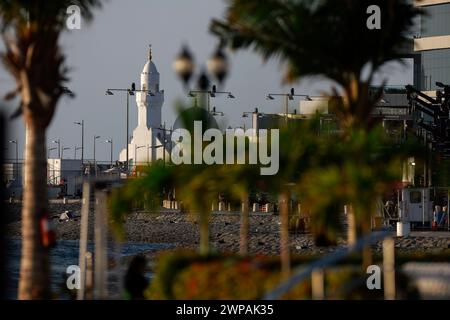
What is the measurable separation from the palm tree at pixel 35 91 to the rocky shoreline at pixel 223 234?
115ft

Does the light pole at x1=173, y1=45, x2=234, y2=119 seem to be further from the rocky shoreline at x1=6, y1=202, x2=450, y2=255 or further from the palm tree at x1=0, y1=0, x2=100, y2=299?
the rocky shoreline at x1=6, y1=202, x2=450, y2=255

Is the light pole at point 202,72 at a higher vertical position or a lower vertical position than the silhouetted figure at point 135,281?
higher

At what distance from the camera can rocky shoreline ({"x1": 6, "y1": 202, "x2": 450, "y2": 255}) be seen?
64.1 metres

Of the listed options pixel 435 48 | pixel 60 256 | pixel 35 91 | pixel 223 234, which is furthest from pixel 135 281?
pixel 435 48

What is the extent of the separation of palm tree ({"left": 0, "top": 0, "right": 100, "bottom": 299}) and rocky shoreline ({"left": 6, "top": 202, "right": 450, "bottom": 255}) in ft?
115

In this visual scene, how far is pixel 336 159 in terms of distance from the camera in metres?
22.8

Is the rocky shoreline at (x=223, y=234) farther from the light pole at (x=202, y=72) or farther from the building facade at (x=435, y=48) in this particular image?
the light pole at (x=202, y=72)

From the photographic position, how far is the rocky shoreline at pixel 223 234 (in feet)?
210

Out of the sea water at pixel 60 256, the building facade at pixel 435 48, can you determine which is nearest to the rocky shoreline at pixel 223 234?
the sea water at pixel 60 256

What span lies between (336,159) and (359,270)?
2.31 meters

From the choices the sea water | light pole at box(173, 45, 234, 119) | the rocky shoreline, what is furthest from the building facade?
light pole at box(173, 45, 234, 119)

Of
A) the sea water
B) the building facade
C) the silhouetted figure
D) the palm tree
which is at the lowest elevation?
the sea water

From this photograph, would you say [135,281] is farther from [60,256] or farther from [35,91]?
[60,256]

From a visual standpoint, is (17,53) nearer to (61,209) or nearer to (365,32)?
(365,32)
